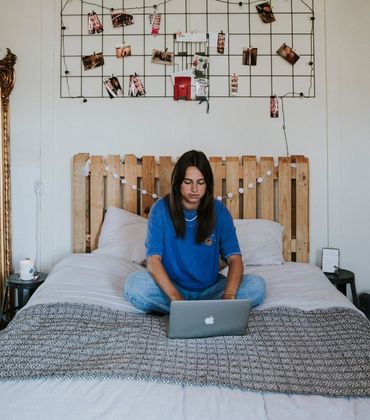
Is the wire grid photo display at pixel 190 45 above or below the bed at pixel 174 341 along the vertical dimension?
above

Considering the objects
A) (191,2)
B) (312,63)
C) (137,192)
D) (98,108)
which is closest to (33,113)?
(98,108)

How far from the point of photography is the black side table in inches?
103

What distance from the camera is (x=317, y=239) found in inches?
115

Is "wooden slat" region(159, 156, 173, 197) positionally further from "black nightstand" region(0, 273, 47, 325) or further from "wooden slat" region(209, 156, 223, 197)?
"black nightstand" region(0, 273, 47, 325)

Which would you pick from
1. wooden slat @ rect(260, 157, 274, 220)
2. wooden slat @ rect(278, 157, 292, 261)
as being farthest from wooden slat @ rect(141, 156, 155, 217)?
wooden slat @ rect(278, 157, 292, 261)

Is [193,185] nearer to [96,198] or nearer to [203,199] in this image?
[203,199]

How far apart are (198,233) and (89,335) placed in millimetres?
689

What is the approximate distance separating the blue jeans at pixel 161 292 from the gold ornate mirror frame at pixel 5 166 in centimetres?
117

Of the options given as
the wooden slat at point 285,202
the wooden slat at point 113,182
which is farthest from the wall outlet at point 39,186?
the wooden slat at point 285,202

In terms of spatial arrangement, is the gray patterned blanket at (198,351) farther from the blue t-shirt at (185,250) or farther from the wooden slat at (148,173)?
the wooden slat at (148,173)

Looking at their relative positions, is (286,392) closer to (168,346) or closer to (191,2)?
(168,346)

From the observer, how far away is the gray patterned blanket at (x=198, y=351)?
1236 mm

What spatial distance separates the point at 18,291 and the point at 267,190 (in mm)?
1565

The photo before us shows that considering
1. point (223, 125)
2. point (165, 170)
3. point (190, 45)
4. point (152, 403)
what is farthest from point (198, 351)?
point (190, 45)
